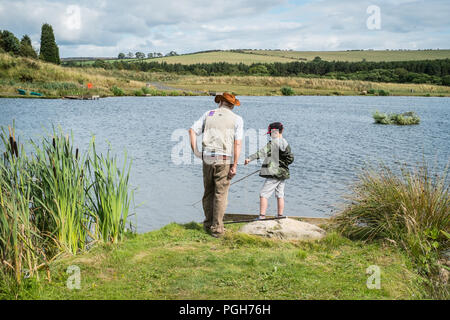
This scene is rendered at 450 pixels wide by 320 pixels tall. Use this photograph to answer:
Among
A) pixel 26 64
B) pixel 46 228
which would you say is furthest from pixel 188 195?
pixel 26 64

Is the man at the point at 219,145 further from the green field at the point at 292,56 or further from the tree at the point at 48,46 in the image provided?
the green field at the point at 292,56

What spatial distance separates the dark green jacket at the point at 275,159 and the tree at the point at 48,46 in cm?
6122

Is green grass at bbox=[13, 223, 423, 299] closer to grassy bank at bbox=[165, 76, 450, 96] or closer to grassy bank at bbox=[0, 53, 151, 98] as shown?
grassy bank at bbox=[0, 53, 151, 98]

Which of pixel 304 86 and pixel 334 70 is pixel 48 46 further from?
pixel 334 70

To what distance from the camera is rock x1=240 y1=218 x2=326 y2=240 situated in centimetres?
670

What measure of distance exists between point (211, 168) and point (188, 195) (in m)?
5.02

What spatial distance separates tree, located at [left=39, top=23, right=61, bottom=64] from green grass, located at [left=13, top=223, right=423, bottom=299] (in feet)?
202

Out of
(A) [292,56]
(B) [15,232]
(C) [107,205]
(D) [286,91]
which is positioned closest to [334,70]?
(A) [292,56]

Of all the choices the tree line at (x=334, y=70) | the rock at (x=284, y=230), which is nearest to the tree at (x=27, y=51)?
the tree line at (x=334, y=70)

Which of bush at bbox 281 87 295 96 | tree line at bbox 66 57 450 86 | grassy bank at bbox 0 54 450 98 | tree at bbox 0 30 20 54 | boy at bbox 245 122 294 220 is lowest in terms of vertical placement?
boy at bbox 245 122 294 220

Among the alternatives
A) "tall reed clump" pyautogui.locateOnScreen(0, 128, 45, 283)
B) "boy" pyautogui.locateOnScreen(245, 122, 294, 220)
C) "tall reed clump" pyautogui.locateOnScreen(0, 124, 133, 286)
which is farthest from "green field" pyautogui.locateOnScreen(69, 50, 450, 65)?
"tall reed clump" pyautogui.locateOnScreen(0, 128, 45, 283)

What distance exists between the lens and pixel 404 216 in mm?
6184

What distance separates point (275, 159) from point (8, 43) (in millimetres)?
62767

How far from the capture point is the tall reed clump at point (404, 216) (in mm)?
6004
